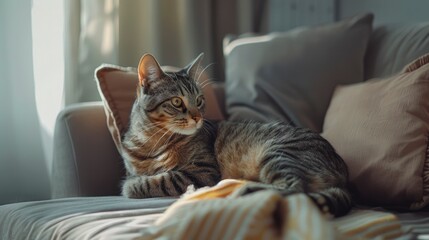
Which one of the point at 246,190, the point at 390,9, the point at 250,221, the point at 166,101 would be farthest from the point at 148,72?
the point at 390,9

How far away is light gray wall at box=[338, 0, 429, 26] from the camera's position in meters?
2.35

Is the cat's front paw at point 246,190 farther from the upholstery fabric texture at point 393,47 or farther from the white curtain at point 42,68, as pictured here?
the white curtain at point 42,68

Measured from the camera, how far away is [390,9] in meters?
2.48

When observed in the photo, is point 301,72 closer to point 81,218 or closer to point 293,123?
point 293,123

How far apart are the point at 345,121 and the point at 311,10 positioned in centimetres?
118

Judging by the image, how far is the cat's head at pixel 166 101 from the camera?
1698 mm

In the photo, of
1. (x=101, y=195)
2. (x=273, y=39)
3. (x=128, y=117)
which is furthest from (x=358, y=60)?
(x=101, y=195)

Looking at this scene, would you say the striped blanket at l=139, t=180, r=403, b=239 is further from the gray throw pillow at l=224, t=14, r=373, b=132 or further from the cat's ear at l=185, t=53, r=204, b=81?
the gray throw pillow at l=224, t=14, r=373, b=132

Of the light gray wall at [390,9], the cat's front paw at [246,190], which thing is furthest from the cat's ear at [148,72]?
the light gray wall at [390,9]

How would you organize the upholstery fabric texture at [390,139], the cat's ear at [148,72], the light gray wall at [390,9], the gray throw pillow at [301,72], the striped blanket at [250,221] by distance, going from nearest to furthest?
the striped blanket at [250,221] → the upholstery fabric texture at [390,139] → the cat's ear at [148,72] → the gray throw pillow at [301,72] → the light gray wall at [390,9]

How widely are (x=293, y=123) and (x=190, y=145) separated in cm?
44

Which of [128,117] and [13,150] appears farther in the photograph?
[13,150]

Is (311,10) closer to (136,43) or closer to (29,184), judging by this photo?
(136,43)

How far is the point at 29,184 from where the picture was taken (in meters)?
2.20
